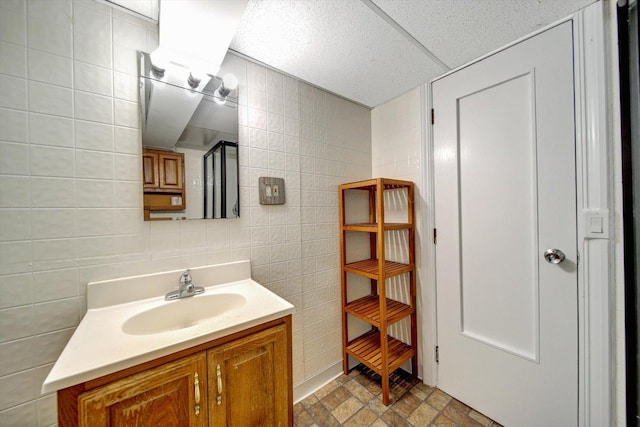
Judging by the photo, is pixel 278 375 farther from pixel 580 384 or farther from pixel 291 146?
pixel 580 384

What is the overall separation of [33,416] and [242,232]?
97 cm

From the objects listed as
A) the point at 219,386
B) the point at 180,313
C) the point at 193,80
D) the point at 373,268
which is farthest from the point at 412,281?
the point at 193,80

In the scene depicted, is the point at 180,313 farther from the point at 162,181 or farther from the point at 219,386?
the point at 162,181

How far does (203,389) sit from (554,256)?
1566 mm

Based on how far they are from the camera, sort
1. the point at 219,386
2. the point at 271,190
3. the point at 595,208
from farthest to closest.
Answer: the point at 271,190
the point at 595,208
the point at 219,386

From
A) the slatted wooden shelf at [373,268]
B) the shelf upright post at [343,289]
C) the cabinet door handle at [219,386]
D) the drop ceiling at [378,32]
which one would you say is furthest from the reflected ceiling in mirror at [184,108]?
the slatted wooden shelf at [373,268]

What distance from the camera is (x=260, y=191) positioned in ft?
4.32

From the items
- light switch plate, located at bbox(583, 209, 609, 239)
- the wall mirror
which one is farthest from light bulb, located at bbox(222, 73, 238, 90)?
light switch plate, located at bbox(583, 209, 609, 239)

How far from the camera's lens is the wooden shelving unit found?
1411 millimetres

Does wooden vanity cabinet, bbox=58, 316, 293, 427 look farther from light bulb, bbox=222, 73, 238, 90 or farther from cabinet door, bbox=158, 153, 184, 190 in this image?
light bulb, bbox=222, 73, 238, 90

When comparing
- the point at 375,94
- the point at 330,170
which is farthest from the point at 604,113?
the point at 330,170

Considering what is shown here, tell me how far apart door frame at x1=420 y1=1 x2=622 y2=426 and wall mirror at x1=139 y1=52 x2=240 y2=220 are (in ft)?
5.36

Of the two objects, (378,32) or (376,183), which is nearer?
(378,32)

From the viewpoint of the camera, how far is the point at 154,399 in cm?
66
